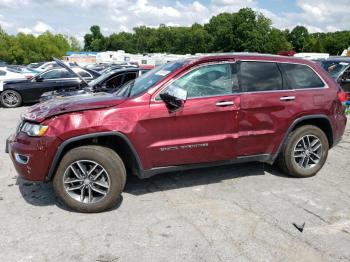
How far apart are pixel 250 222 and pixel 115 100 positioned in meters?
2.01

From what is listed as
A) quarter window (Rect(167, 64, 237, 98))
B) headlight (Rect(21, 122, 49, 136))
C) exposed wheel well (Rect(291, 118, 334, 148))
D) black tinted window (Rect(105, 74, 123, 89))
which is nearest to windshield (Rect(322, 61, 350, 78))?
exposed wheel well (Rect(291, 118, 334, 148))

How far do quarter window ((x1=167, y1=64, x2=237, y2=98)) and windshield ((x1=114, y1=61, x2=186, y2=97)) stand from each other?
0.70 ft

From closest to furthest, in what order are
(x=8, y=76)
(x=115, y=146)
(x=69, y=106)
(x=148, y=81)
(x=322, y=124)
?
(x=69, y=106)
(x=115, y=146)
(x=148, y=81)
(x=322, y=124)
(x=8, y=76)

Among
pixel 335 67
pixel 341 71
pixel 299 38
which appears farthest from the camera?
pixel 299 38

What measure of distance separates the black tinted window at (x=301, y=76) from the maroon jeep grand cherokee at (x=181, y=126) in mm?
15

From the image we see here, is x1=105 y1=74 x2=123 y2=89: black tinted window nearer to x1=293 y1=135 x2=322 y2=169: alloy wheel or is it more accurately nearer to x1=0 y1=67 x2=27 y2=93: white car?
x1=0 y1=67 x2=27 y2=93: white car

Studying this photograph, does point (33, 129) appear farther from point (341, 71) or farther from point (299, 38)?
point (299, 38)

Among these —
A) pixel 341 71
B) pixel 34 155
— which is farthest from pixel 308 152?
pixel 341 71

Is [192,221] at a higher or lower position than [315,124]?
lower

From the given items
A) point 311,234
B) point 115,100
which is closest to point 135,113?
point 115,100

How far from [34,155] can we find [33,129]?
288 mm

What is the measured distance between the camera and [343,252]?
3.49 m

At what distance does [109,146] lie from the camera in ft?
14.7

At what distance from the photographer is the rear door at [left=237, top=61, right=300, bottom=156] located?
189 inches
